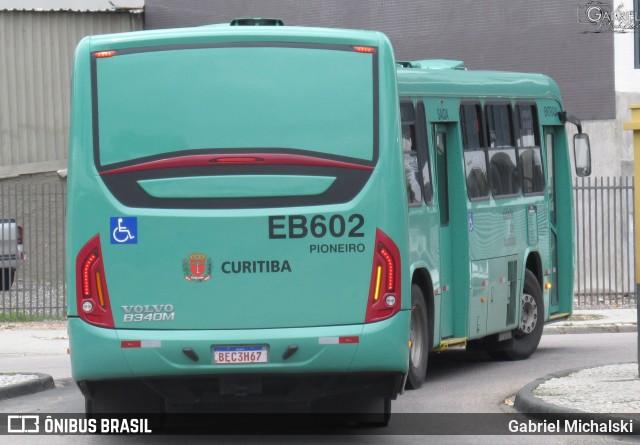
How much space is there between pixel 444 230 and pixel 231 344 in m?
5.17

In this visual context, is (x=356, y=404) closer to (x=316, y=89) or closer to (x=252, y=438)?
(x=252, y=438)

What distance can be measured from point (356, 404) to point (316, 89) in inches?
95.1

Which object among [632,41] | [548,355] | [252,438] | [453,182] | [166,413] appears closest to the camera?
[252,438]

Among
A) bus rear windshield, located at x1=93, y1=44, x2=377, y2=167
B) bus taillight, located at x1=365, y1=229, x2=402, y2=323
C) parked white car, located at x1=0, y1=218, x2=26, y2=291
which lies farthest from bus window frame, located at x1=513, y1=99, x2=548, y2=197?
parked white car, located at x1=0, y1=218, x2=26, y2=291

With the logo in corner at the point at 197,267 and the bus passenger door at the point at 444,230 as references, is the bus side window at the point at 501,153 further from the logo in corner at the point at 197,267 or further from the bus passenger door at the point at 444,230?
the logo in corner at the point at 197,267

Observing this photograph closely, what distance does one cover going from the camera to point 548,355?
1711 cm

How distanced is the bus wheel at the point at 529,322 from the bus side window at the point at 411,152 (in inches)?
139

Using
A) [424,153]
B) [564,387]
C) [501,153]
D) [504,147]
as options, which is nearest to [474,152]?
[501,153]

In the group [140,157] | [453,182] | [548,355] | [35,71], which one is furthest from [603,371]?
[35,71]

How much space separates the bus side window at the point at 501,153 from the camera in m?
15.3

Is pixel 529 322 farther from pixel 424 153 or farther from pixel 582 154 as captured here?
pixel 424 153

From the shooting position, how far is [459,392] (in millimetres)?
13352

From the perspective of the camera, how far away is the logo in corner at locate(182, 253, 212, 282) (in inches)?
378

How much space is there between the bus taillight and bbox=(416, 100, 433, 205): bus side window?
399 cm
